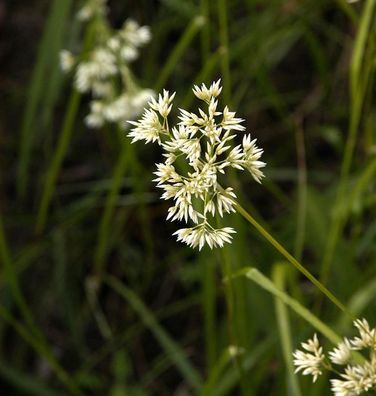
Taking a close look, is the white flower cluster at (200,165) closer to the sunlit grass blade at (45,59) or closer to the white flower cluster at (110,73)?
the white flower cluster at (110,73)

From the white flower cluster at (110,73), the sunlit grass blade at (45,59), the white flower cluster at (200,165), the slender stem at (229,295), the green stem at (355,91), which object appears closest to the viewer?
the white flower cluster at (200,165)

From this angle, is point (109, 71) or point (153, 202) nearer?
point (109, 71)

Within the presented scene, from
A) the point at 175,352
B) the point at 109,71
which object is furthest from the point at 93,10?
the point at 175,352

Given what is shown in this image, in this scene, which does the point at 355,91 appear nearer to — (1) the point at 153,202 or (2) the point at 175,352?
(2) the point at 175,352

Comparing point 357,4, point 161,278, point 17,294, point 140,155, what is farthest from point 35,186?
point 357,4

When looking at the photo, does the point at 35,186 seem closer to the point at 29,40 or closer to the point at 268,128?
the point at 29,40

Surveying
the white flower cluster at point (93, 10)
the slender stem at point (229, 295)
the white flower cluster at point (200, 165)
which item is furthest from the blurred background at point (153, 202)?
the white flower cluster at point (200, 165)

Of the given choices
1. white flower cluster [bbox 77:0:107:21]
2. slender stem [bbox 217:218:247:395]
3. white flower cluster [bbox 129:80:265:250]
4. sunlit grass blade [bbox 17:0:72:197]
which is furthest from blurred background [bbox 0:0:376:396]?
white flower cluster [bbox 129:80:265:250]
